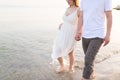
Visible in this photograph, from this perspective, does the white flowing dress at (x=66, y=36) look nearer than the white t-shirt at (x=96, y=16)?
No

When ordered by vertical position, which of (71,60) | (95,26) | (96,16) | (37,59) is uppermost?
(96,16)

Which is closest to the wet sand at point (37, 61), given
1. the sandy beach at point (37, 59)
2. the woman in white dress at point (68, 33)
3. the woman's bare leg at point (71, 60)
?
the sandy beach at point (37, 59)

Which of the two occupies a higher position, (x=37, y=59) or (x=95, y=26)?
(x=95, y=26)

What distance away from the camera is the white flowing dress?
23.9ft

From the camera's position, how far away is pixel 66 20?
7.35 m

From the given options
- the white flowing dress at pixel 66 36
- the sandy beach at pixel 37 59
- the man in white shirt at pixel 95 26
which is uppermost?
the man in white shirt at pixel 95 26

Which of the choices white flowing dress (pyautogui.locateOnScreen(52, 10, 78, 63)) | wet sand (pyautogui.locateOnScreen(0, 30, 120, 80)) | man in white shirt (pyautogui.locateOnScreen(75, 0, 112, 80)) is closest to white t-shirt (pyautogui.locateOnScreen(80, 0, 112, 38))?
man in white shirt (pyautogui.locateOnScreen(75, 0, 112, 80))

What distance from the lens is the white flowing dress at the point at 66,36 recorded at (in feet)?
23.9

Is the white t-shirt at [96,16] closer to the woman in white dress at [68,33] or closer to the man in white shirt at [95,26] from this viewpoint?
the man in white shirt at [95,26]

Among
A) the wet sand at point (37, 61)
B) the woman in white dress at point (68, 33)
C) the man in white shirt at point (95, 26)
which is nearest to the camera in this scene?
the man in white shirt at point (95, 26)

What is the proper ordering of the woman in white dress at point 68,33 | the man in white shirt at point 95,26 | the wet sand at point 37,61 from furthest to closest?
the wet sand at point 37,61, the woman in white dress at point 68,33, the man in white shirt at point 95,26

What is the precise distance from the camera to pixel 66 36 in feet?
24.4

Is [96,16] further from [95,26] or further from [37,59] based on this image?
[37,59]

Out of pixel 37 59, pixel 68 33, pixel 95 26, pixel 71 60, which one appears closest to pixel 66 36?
pixel 68 33
